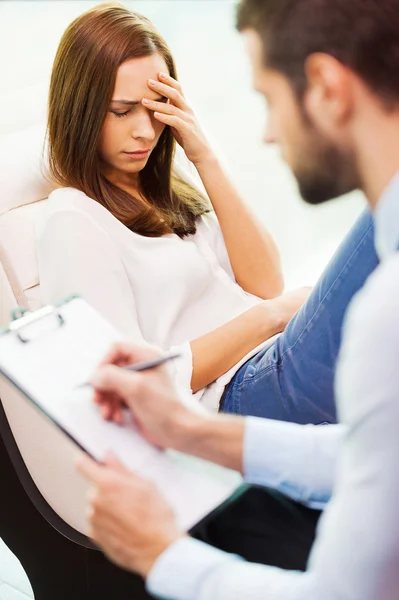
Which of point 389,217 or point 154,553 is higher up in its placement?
point 389,217

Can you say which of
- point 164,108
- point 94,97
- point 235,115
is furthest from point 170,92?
point 235,115

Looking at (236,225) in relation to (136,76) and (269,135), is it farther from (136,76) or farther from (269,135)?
(269,135)

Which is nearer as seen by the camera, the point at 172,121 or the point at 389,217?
the point at 389,217

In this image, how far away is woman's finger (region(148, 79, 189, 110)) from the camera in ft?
3.43

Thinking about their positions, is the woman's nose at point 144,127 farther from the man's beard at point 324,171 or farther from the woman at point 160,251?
the man's beard at point 324,171

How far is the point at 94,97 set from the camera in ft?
3.23

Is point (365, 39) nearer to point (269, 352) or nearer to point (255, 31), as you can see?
point (255, 31)

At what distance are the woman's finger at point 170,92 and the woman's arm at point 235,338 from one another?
331 mm

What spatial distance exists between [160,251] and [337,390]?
21.5 inches

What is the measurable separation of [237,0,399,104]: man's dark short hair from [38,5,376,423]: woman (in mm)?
361

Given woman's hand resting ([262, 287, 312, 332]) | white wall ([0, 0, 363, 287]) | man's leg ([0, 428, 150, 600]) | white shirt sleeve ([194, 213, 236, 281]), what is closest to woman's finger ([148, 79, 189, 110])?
white shirt sleeve ([194, 213, 236, 281])

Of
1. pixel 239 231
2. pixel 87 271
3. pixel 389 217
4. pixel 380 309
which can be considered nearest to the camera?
pixel 380 309

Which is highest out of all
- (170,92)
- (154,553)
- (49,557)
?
(170,92)

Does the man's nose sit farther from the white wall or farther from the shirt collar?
the white wall
